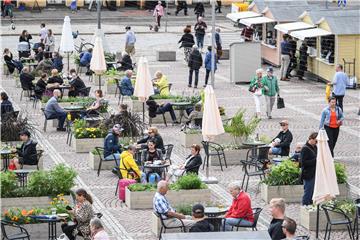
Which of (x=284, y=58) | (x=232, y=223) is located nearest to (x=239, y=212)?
(x=232, y=223)

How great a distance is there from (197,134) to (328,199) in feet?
32.0

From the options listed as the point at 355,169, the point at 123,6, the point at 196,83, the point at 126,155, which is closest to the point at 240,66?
the point at 196,83

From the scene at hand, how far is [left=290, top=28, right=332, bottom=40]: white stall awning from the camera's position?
43.0 metres

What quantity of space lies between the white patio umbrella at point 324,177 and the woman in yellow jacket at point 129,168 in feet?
15.5

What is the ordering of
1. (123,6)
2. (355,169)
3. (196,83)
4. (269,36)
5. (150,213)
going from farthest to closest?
(123,6)
(269,36)
(196,83)
(355,169)
(150,213)

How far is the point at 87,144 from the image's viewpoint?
31.0m

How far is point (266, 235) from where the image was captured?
1825cm

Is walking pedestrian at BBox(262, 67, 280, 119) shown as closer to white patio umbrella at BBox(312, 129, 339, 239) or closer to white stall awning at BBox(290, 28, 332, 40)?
white stall awning at BBox(290, 28, 332, 40)

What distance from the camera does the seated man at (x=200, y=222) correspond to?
68.7 feet

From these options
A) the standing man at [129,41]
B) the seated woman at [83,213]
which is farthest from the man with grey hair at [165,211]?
the standing man at [129,41]

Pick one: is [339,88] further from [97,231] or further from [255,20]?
A: [97,231]

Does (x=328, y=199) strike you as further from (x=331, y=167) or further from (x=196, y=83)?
(x=196, y=83)

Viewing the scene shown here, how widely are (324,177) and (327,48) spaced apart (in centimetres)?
2121

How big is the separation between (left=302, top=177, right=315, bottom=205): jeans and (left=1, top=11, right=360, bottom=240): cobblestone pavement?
33 cm
